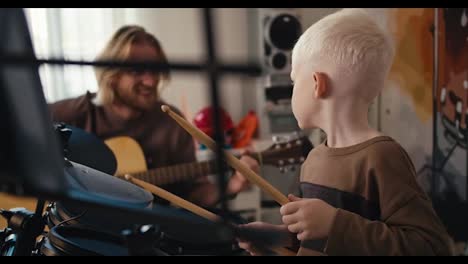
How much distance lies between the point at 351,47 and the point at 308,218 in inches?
7.6

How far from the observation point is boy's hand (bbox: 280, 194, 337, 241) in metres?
0.47

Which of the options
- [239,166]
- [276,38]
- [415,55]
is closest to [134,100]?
[276,38]

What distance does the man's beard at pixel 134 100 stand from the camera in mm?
1691

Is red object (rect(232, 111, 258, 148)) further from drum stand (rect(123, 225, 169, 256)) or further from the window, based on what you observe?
drum stand (rect(123, 225, 169, 256))

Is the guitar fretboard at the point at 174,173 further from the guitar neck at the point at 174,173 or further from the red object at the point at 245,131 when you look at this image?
the red object at the point at 245,131

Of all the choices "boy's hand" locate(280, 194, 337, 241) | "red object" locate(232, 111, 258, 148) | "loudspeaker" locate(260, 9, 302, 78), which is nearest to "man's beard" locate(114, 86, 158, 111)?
"red object" locate(232, 111, 258, 148)

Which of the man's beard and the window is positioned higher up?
the window

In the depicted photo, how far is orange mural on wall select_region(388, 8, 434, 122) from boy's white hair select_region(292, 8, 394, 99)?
154 centimetres

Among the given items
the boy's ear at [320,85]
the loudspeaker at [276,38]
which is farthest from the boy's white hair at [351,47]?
the loudspeaker at [276,38]

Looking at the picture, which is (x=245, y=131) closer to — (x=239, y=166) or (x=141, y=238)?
(x=239, y=166)

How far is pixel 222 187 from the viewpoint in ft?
0.89

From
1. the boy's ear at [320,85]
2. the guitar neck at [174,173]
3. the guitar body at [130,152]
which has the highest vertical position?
the boy's ear at [320,85]

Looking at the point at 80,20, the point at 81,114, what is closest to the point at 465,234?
the point at 81,114

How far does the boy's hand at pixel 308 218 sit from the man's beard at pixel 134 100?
→ 50.4 inches
